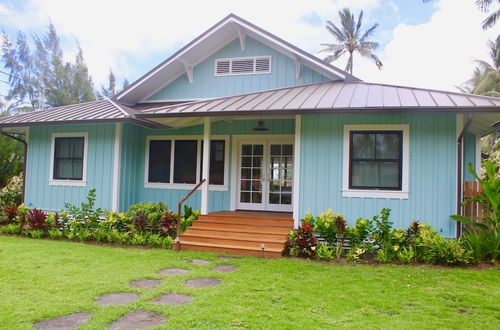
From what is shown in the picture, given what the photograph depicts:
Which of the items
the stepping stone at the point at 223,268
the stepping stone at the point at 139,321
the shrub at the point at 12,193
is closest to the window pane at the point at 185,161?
the stepping stone at the point at 223,268

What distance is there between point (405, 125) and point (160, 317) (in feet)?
18.8

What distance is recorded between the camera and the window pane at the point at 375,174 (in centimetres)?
751

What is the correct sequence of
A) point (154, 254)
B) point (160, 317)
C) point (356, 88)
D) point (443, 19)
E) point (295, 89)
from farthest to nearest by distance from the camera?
point (443, 19) < point (295, 89) < point (356, 88) < point (154, 254) < point (160, 317)

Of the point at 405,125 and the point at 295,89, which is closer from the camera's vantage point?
the point at 405,125

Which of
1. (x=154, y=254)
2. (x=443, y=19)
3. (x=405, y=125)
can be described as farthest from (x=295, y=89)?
(x=443, y=19)

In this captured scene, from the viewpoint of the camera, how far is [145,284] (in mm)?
5266

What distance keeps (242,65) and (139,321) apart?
780 centimetres

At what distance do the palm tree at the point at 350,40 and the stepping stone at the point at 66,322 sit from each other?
1156 inches

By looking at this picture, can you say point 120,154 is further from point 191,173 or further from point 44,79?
point 44,79

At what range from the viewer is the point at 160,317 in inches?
158

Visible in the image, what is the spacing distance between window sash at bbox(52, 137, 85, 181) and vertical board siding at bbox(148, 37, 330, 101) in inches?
95.2

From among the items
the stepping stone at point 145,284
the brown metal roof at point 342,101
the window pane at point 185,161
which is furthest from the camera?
the window pane at point 185,161

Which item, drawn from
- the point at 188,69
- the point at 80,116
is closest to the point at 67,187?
the point at 80,116

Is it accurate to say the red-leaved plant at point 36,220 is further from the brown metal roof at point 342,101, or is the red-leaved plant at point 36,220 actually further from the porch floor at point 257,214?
the porch floor at point 257,214
